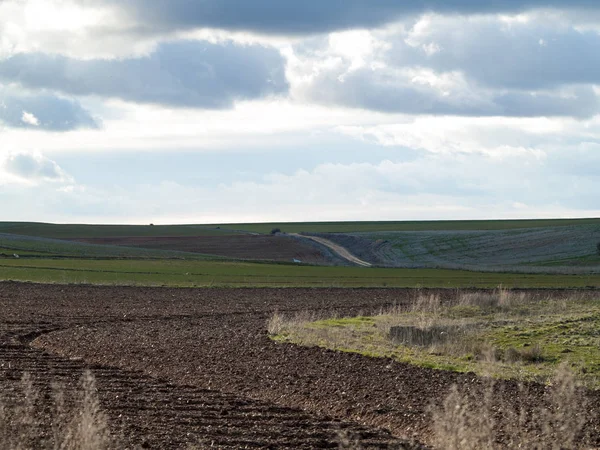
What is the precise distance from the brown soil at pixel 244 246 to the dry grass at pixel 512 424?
77.5 m

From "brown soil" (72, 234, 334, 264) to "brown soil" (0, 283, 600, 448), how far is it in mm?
60702

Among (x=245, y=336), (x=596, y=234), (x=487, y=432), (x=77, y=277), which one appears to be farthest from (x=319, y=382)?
(x=596, y=234)

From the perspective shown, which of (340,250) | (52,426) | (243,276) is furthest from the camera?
(340,250)

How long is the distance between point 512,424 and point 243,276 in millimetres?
50288

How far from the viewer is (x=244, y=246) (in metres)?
106

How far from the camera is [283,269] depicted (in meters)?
74.6

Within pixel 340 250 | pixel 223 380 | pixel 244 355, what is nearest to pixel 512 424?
pixel 223 380

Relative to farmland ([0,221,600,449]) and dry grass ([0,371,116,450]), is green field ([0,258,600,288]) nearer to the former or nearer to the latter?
farmland ([0,221,600,449])

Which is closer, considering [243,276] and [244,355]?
[244,355]

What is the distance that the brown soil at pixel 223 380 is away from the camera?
49.0 feet

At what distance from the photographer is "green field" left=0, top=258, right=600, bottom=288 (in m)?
58.3

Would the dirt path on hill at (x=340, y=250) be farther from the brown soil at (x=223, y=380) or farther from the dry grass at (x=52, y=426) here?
the dry grass at (x=52, y=426)

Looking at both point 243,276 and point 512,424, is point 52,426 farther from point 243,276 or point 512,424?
point 243,276

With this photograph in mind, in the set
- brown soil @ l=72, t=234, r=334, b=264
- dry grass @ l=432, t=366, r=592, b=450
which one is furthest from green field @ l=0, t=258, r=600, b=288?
dry grass @ l=432, t=366, r=592, b=450
